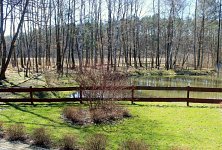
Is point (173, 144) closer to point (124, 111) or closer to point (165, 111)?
point (124, 111)

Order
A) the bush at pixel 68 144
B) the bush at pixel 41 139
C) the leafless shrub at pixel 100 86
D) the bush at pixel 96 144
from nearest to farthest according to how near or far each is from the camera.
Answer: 1. the bush at pixel 96 144
2. the bush at pixel 68 144
3. the bush at pixel 41 139
4. the leafless shrub at pixel 100 86

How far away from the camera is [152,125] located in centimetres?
1115

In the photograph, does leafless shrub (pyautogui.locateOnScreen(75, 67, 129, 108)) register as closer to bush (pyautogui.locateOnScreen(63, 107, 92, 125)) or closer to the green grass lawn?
bush (pyautogui.locateOnScreen(63, 107, 92, 125))

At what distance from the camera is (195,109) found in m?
14.4

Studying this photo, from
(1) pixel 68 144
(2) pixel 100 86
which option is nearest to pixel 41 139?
(1) pixel 68 144

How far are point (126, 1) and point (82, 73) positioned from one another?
37335mm

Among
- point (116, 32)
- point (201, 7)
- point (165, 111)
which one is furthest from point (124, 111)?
point (116, 32)

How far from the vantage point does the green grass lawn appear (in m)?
9.20

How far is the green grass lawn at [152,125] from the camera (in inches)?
362

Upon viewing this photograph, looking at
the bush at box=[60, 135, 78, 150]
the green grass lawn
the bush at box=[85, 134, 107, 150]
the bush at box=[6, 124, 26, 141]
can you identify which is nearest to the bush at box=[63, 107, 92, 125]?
the green grass lawn

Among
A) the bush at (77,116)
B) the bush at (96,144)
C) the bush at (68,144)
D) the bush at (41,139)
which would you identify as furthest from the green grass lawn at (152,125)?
the bush at (68,144)

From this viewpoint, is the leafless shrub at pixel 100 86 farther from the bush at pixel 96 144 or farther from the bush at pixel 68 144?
the bush at pixel 96 144

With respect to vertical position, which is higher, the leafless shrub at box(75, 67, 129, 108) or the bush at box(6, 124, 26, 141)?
the leafless shrub at box(75, 67, 129, 108)

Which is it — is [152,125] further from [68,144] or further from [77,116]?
[68,144]
